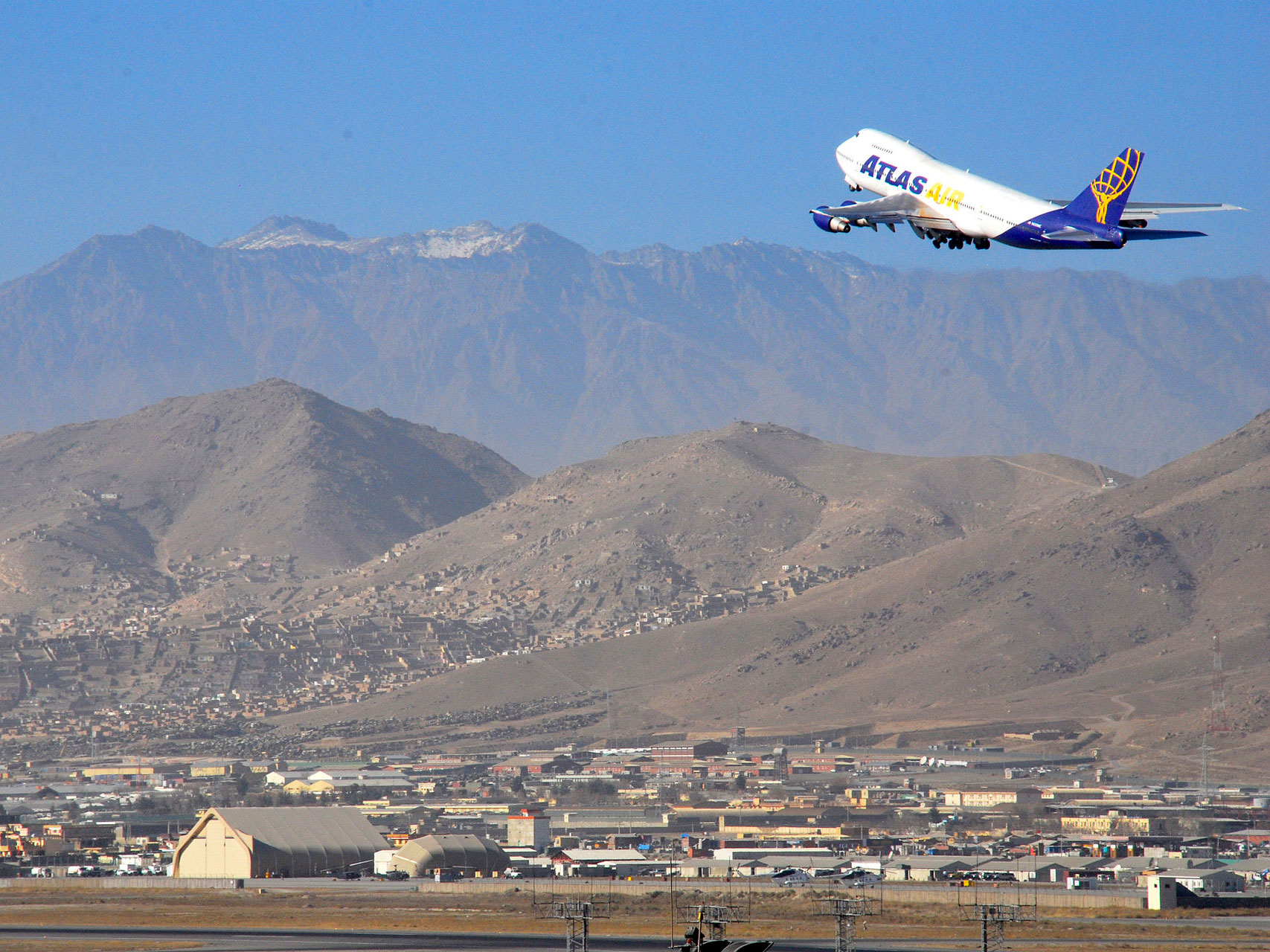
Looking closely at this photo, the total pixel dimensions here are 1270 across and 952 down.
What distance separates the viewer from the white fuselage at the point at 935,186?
8188 cm

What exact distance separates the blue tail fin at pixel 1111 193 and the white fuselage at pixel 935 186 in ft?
9.71

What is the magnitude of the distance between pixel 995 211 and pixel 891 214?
4.88 meters

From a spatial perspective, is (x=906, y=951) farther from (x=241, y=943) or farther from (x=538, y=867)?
(x=538, y=867)

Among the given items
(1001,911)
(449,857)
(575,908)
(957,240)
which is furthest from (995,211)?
(449,857)

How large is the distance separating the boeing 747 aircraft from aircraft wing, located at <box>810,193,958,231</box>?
3 centimetres

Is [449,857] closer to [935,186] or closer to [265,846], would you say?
[265,846]

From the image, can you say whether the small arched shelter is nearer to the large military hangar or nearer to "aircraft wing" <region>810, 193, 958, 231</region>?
the large military hangar

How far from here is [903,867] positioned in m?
154

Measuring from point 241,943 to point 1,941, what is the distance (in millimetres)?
12967

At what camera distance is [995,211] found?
82000 mm

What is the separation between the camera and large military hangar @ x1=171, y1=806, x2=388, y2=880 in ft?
510

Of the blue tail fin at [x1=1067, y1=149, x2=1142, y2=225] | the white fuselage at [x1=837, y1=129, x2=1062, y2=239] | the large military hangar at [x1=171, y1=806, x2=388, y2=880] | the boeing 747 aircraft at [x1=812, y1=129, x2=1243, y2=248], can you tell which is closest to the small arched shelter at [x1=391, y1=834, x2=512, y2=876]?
the large military hangar at [x1=171, y1=806, x2=388, y2=880]

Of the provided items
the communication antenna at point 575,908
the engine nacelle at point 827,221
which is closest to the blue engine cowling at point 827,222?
the engine nacelle at point 827,221

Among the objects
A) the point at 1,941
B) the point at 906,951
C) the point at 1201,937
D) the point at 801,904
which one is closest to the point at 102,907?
the point at 1,941
